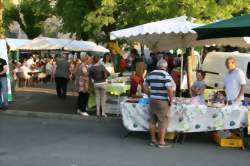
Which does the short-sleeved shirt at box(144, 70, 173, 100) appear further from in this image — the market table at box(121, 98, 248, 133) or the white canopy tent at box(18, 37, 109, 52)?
the white canopy tent at box(18, 37, 109, 52)

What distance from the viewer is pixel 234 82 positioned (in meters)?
11.6

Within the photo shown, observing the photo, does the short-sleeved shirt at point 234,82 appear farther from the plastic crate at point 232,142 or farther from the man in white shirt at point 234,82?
the plastic crate at point 232,142

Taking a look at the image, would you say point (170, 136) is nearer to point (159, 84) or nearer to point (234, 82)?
point (159, 84)

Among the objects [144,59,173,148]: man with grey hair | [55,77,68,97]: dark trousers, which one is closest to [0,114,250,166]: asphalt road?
[144,59,173,148]: man with grey hair

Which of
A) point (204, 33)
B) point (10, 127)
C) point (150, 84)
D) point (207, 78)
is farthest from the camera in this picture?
point (207, 78)

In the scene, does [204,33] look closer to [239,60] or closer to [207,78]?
[239,60]

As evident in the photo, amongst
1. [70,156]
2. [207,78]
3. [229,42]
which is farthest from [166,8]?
[70,156]

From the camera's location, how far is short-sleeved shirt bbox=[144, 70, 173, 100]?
10.9 meters

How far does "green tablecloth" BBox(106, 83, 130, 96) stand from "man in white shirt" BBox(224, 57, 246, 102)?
162 inches

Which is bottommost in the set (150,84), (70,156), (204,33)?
(70,156)

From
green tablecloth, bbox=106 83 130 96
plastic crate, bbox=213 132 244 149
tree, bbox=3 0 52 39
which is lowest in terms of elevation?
plastic crate, bbox=213 132 244 149

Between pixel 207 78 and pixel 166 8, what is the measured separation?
11.9ft

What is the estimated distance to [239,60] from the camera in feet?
61.4

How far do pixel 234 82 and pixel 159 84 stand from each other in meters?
1.76
